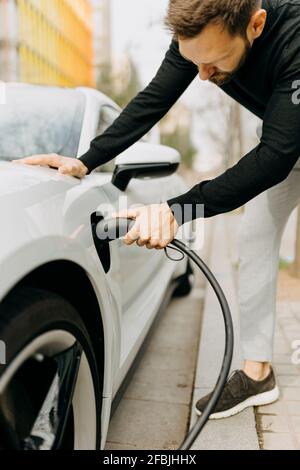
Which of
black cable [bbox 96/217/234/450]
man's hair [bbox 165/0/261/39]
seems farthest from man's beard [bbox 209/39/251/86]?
black cable [bbox 96/217/234/450]

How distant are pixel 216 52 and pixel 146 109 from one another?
726 mm

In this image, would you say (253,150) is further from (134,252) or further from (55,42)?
(55,42)

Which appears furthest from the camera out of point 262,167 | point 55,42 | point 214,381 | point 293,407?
point 55,42

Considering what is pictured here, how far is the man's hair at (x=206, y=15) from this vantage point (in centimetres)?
165

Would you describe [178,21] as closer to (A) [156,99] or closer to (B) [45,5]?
(A) [156,99]

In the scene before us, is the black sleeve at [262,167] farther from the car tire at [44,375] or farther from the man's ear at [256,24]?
the car tire at [44,375]

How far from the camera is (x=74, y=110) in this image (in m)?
2.66

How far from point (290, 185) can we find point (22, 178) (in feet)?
3.98

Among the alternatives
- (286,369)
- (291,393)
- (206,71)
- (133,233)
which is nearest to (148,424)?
(291,393)

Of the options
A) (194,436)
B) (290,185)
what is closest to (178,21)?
(290,185)

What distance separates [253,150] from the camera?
1.90m

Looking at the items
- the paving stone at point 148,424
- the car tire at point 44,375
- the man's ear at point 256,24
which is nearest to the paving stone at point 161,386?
the paving stone at point 148,424

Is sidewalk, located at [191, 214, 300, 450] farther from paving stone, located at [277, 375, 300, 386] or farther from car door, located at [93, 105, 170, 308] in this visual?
car door, located at [93, 105, 170, 308]

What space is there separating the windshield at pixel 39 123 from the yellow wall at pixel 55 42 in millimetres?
34855
